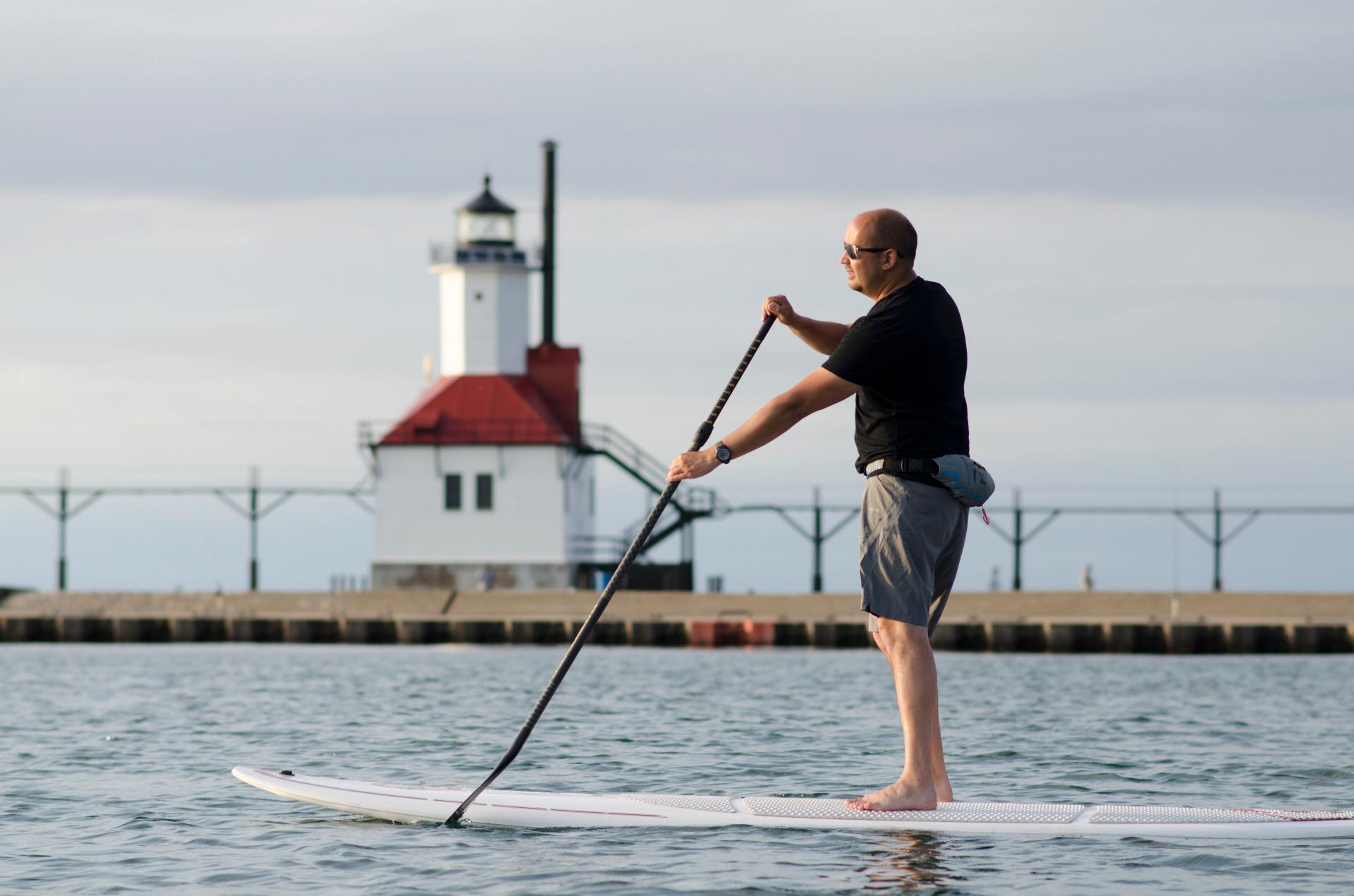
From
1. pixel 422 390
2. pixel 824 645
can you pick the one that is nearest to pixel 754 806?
pixel 824 645

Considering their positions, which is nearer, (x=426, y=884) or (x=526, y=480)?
(x=426, y=884)

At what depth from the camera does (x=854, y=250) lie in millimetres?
7242

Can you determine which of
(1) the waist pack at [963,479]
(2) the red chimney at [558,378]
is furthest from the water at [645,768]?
(2) the red chimney at [558,378]

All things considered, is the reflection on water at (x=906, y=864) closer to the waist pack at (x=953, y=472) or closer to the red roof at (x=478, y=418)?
the waist pack at (x=953, y=472)

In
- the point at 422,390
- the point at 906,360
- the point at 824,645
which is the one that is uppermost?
the point at 422,390

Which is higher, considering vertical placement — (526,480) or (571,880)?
(526,480)

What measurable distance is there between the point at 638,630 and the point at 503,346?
43.1 ft

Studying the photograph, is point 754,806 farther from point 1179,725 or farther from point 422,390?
point 422,390

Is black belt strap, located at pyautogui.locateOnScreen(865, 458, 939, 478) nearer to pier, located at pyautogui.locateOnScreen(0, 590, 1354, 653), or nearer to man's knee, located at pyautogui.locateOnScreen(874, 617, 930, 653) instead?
man's knee, located at pyautogui.locateOnScreen(874, 617, 930, 653)

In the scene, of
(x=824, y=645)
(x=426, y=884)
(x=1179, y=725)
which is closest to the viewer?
(x=426, y=884)

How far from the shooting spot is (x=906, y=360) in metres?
7.03

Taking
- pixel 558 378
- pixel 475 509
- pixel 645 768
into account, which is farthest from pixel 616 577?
pixel 558 378

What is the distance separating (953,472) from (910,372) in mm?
466

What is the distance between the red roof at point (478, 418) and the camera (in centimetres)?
4466
